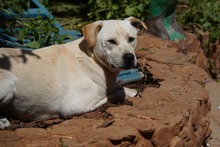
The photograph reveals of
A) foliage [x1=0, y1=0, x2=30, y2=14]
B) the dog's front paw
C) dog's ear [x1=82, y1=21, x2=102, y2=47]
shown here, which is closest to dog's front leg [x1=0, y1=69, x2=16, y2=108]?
the dog's front paw

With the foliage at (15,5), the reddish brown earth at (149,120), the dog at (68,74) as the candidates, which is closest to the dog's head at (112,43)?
the dog at (68,74)

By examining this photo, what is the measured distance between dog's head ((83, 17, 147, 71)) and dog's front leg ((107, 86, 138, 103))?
253 millimetres

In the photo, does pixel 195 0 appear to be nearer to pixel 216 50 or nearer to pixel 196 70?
pixel 216 50

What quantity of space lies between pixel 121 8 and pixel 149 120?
3.76 metres

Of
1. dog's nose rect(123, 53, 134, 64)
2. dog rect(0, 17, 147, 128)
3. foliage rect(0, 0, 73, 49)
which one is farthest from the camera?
foliage rect(0, 0, 73, 49)

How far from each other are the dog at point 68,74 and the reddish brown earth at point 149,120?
4.7 inches

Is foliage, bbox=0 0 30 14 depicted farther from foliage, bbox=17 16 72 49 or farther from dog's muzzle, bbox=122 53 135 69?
dog's muzzle, bbox=122 53 135 69

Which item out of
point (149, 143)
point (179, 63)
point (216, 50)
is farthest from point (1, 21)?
point (216, 50)

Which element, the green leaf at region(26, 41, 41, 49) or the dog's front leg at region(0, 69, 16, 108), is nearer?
the dog's front leg at region(0, 69, 16, 108)

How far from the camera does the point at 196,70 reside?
6.20m

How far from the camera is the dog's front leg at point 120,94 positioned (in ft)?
16.5

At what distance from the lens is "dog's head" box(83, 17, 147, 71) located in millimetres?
4762

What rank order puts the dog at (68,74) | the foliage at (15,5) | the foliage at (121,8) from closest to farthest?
the dog at (68,74), the foliage at (15,5), the foliage at (121,8)

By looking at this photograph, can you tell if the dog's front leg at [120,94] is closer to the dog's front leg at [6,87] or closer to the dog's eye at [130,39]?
the dog's eye at [130,39]
